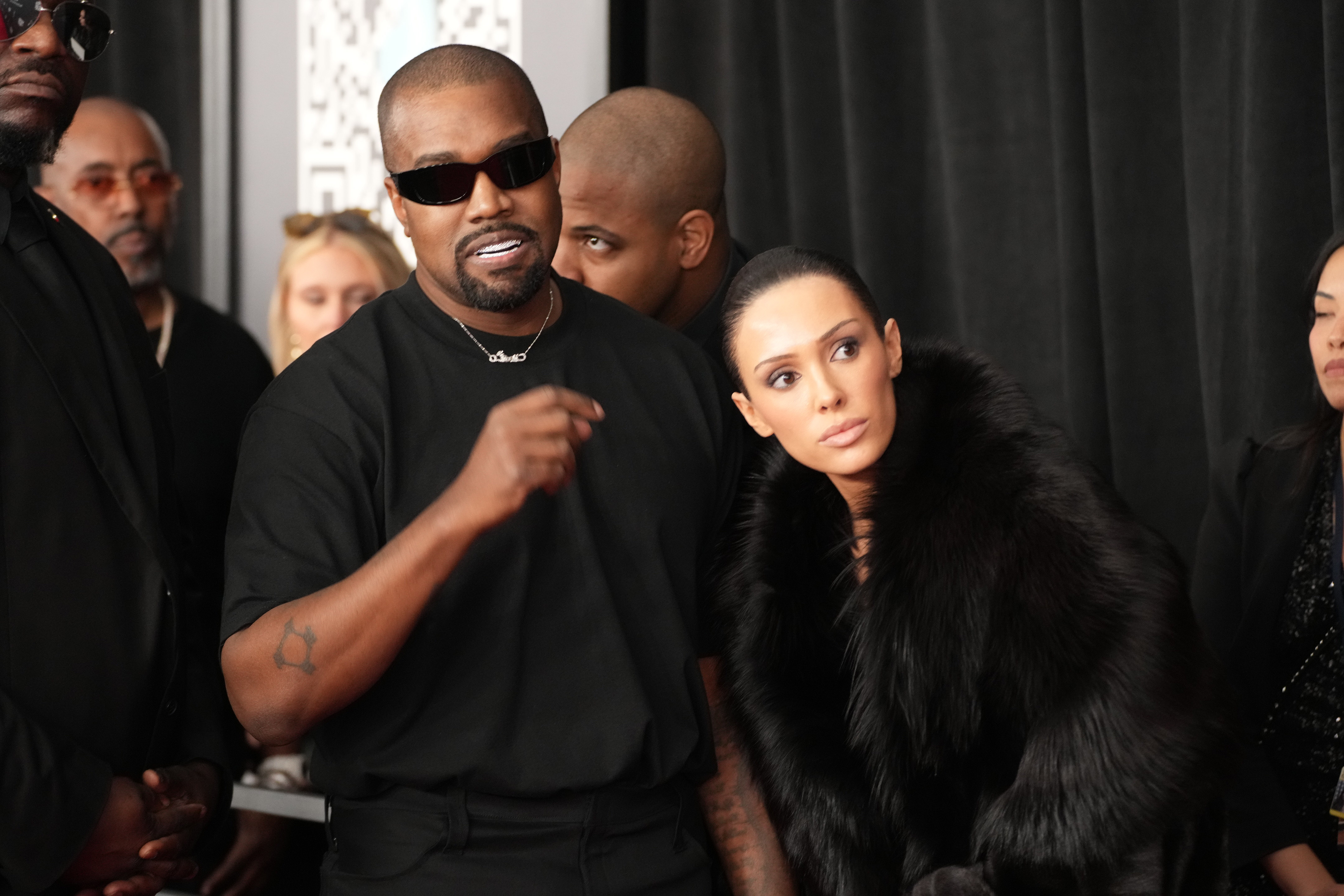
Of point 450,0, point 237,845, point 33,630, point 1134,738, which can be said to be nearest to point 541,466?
point 33,630

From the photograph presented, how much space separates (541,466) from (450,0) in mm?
2591

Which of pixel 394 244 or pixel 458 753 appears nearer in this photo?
pixel 458 753


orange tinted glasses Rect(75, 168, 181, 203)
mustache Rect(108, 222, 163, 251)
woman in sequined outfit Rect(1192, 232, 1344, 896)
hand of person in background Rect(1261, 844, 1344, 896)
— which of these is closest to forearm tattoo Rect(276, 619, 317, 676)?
woman in sequined outfit Rect(1192, 232, 1344, 896)

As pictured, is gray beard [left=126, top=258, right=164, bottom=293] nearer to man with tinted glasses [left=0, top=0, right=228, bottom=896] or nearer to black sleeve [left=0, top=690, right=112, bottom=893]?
man with tinted glasses [left=0, top=0, right=228, bottom=896]

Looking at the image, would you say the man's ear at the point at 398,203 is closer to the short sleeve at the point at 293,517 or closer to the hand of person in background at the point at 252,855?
the short sleeve at the point at 293,517

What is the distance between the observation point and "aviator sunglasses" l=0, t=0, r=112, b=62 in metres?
1.65

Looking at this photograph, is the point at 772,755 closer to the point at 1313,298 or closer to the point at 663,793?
the point at 663,793

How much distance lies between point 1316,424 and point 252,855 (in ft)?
6.84

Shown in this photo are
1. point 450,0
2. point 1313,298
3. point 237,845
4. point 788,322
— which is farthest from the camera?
point 450,0

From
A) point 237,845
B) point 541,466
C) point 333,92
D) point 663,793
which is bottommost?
point 237,845

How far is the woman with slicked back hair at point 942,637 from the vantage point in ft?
5.07

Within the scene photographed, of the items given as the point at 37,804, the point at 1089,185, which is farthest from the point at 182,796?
the point at 1089,185

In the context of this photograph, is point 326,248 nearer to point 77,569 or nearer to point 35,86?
point 35,86

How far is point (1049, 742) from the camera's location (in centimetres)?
154
